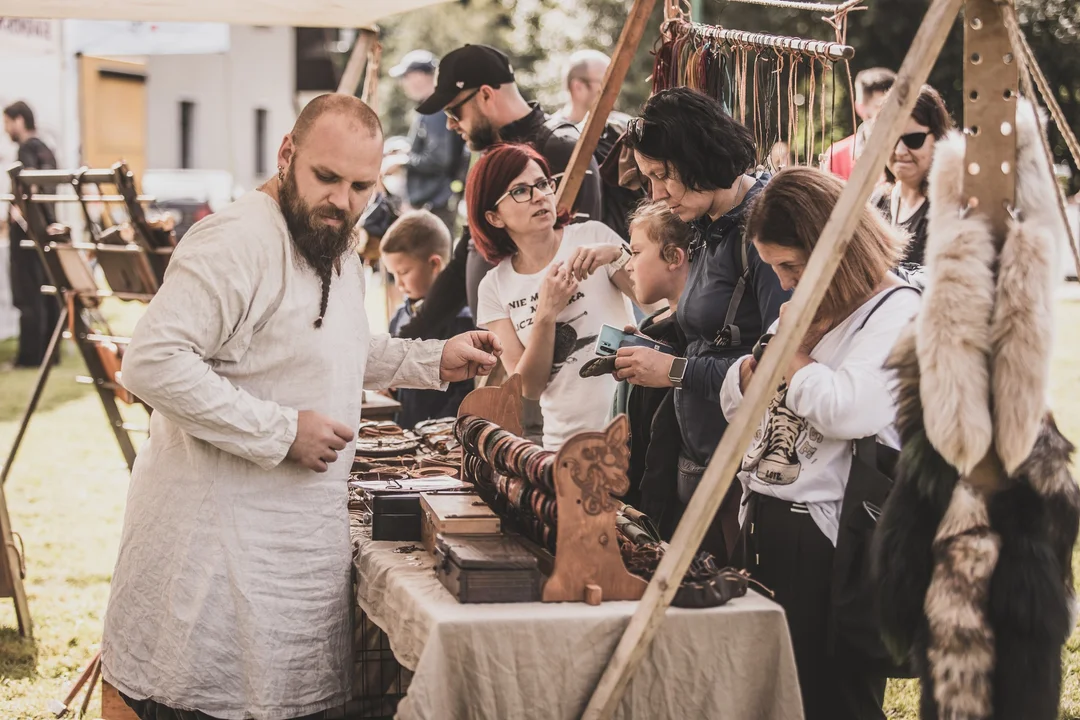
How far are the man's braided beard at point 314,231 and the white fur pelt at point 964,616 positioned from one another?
1.29 m

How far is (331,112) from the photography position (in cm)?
242

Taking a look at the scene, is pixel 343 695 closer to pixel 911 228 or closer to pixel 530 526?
pixel 530 526

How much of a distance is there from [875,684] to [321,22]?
10.5 ft

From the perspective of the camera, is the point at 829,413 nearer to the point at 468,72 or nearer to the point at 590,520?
the point at 590,520

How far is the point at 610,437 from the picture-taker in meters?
2.13

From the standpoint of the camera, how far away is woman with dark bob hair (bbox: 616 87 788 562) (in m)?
2.82

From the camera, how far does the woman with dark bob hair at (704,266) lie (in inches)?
111

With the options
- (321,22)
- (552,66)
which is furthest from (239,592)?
(552,66)

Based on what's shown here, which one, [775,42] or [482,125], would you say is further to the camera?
[482,125]

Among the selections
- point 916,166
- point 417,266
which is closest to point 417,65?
point 417,266

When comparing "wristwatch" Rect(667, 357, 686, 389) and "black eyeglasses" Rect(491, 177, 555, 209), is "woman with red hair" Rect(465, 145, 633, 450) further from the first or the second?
"wristwatch" Rect(667, 357, 686, 389)

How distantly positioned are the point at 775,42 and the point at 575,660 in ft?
6.19

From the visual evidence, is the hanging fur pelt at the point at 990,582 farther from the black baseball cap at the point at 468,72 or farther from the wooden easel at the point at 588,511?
the black baseball cap at the point at 468,72

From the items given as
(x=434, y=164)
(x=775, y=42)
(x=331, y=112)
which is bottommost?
(x=434, y=164)
